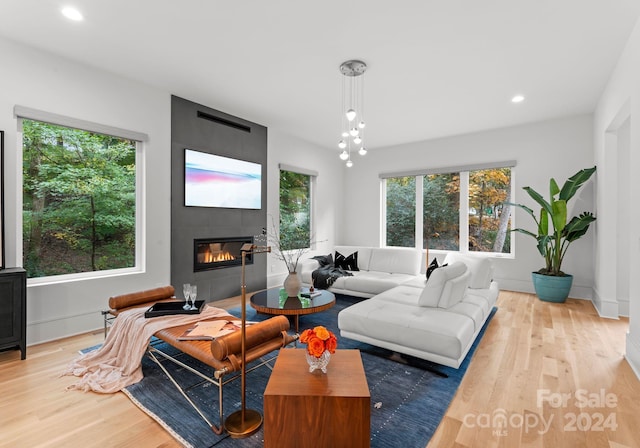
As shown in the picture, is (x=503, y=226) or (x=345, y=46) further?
(x=503, y=226)

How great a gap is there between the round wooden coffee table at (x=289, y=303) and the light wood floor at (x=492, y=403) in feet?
4.44

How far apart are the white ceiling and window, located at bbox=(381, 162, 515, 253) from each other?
1.61 m

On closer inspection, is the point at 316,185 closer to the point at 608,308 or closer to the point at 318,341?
the point at 608,308

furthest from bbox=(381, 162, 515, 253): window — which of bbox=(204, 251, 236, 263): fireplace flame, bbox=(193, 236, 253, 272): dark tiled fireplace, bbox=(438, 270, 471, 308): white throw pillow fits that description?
bbox=(204, 251, 236, 263): fireplace flame

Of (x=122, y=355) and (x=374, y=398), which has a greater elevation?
(x=122, y=355)

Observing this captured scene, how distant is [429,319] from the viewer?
2.67 meters

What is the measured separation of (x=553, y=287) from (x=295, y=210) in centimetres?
440

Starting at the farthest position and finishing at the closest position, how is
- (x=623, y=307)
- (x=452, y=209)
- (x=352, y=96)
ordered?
(x=452, y=209) < (x=352, y=96) < (x=623, y=307)

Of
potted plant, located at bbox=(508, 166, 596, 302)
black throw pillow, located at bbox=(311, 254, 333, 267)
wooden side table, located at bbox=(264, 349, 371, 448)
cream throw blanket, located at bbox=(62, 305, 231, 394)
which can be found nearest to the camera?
wooden side table, located at bbox=(264, 349, 371, 448)

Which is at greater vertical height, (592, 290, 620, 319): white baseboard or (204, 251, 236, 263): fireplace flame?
(204, 251, 236, 263): fireplace flame

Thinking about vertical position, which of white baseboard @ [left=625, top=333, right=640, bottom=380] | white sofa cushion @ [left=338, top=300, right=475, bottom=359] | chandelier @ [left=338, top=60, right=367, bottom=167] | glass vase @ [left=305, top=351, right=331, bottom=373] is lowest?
white baseboard @ [left=625, top=333, right=640, bottom=380]

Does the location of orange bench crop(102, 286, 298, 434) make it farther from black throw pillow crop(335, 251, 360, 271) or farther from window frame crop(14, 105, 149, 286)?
black throw pillow crop(335, 251, 360, 271)

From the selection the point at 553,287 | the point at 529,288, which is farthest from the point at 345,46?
the point at 529,288

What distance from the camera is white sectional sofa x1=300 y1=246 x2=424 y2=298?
15.1 ft
